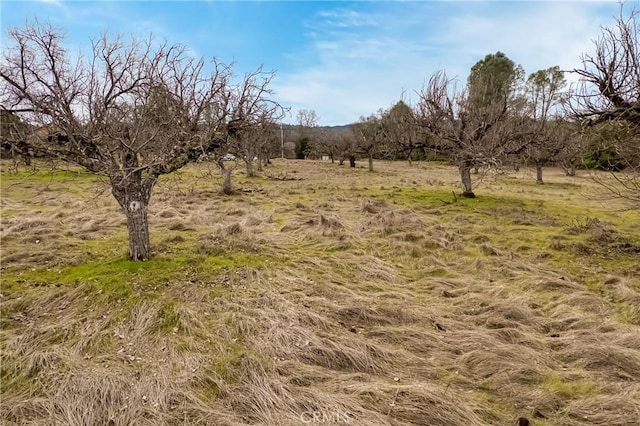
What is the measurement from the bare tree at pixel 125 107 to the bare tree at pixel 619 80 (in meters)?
6.33

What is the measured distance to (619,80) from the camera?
20.5ft

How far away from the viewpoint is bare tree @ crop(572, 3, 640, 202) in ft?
19.6

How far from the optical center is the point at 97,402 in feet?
9.30

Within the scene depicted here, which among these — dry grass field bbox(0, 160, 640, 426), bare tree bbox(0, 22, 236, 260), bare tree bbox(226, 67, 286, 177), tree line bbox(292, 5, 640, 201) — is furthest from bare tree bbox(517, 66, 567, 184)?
bare tree bbox(0, 22, 236, 260)

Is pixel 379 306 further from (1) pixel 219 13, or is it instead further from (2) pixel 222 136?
(1) pixel 219 13

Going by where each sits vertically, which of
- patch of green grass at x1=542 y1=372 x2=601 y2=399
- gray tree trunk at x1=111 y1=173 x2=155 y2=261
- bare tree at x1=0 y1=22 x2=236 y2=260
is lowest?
patch of green grass at x1=542 y1=372 x2=601 y2=399

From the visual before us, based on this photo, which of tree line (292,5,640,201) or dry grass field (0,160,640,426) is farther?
tree line (292,5,640,201)

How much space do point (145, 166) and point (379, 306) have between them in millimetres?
3679

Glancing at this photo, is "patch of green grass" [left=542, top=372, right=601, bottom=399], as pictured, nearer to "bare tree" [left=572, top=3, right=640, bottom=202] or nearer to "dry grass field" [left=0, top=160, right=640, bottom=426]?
"dry grass field" [left=0, top=160, right=640, bottom=426]

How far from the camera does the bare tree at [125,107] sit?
4.94 metres

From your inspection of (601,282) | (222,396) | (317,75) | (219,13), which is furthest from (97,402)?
(317,75)

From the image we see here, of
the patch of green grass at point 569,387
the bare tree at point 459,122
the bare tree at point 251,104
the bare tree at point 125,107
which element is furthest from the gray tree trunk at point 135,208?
the bare tree at point 459,122

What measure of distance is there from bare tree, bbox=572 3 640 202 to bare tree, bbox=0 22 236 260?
6.33 meters

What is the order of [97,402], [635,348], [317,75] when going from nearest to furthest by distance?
[97,402] → [635,348] → [317,75]
